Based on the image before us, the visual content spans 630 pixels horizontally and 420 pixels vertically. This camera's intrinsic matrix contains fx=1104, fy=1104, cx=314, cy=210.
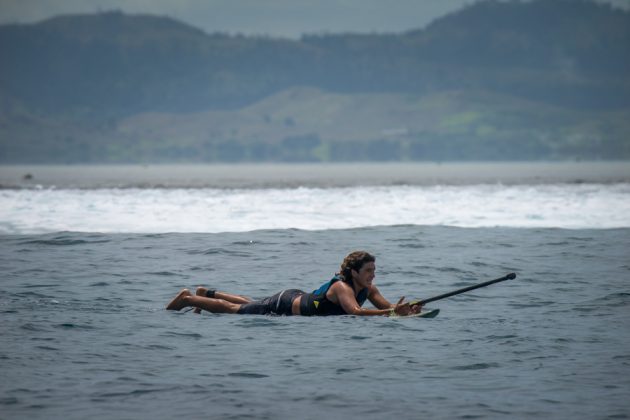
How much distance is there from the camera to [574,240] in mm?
30422

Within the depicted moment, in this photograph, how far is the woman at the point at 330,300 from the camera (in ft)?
55.9

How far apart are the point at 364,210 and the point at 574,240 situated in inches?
510

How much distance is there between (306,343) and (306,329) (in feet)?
3.80

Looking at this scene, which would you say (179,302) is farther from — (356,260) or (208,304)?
(356,260)

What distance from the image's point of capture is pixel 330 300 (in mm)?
17391

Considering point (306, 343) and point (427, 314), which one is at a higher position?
point (427, 314)

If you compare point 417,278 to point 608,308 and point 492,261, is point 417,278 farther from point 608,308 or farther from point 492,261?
point 608,308

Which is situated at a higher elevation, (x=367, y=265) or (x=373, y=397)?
(x=367, y=265)

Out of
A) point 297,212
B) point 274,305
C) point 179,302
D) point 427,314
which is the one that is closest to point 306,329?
→ point 274,305

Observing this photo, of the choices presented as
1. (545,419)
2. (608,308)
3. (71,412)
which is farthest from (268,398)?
(608,308)

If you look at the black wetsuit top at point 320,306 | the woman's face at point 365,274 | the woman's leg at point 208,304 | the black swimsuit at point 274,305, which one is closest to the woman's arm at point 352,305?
the black wetsuit top at point 320,306

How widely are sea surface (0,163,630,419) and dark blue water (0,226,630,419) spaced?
0.13ft

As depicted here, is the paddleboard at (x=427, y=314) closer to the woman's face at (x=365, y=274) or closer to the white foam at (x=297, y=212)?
the woman's face at (x=365, y=274)

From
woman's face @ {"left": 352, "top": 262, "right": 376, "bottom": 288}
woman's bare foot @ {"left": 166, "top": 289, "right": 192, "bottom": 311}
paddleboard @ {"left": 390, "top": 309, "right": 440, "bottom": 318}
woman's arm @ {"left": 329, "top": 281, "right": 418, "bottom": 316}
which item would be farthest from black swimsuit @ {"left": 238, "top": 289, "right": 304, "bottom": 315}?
paddleboard @ {"left": 390, "top": 309, "right": 440, "bottom": 318}
